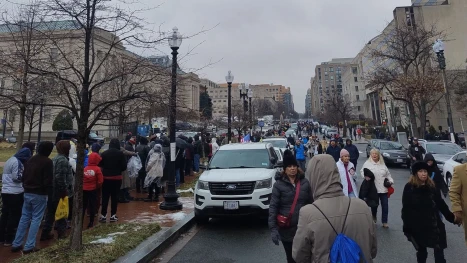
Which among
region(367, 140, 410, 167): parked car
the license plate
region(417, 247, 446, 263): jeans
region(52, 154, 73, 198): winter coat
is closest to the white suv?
the license plate

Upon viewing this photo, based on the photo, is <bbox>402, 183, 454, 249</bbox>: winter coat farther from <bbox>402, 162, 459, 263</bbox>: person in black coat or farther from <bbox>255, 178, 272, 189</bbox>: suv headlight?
<bbox>255, 178, 272, 189</bbox>: suv headlight

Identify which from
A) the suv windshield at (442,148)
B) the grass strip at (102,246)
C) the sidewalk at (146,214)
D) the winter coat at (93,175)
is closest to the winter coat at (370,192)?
the sidewalk at (146,214)

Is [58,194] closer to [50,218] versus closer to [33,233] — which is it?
[50,218]

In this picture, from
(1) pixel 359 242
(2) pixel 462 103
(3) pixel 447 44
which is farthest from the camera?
(3) pixel 447 44

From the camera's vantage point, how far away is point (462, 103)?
34719mm

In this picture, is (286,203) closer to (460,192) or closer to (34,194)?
(460,192)

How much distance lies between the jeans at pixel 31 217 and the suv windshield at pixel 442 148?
16.9 m

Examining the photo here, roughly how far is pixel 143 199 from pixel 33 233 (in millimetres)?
5275

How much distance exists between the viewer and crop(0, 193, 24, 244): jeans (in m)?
6.15

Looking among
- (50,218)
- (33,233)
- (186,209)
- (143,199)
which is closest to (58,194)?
(50,218)

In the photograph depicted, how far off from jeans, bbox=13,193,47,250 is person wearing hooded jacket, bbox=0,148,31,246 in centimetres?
44

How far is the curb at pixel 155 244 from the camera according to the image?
18.4ft

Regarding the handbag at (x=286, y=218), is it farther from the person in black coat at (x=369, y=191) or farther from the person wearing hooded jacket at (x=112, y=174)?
the person wearing hooded jacket at (x=112, y=174)

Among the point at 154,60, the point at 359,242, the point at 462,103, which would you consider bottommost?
the point at 359,242
